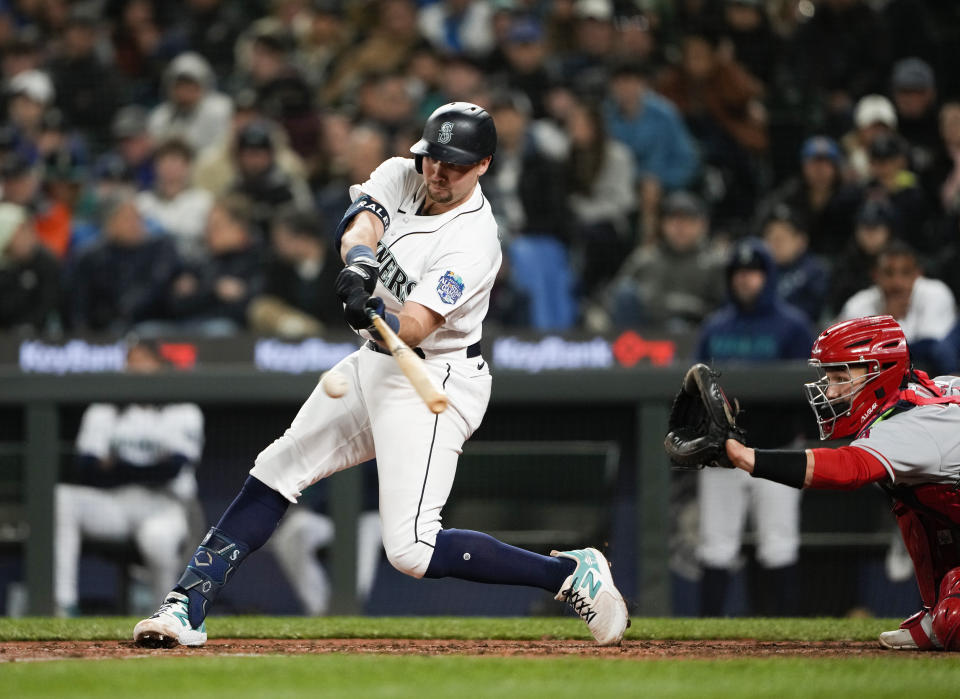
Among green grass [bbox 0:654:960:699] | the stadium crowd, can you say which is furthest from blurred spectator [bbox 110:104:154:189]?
green grass [bbox 0:654:960:699]

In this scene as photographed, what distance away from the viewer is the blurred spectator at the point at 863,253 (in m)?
7.96

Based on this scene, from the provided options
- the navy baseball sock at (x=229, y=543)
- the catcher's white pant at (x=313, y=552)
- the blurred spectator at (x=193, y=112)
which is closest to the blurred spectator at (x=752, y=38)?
the blurred spectator at (x=193, y=112)

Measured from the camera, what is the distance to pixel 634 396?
7.16m

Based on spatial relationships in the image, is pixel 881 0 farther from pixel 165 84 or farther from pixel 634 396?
pixel 165 84

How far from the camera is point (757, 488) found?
707 centimetres

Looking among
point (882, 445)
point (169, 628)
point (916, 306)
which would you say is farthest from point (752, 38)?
point (169, 628)

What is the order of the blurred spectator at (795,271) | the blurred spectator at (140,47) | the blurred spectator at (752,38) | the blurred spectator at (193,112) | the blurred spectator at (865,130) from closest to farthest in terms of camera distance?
the blurred spectator at (795,271) < the blurred spectator at (865,130) < the blurred spectator at (752,38) < the blurred spectator at (193,112) < the blurred spectator at (140,47)

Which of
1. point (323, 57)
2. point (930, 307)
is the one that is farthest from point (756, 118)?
point (323, 57)

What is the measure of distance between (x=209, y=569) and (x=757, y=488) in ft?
11.0

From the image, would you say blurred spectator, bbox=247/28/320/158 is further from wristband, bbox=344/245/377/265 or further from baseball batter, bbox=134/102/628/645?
wristband, bbox=344/245/377/265

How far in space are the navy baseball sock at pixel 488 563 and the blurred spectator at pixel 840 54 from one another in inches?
231

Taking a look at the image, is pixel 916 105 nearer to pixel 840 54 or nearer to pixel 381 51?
pixel 840 54

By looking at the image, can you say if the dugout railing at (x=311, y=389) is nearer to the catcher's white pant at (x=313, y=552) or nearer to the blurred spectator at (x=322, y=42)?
the catcher's white pant at (x=313, y=552)

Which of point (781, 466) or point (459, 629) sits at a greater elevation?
point (781, 466)
